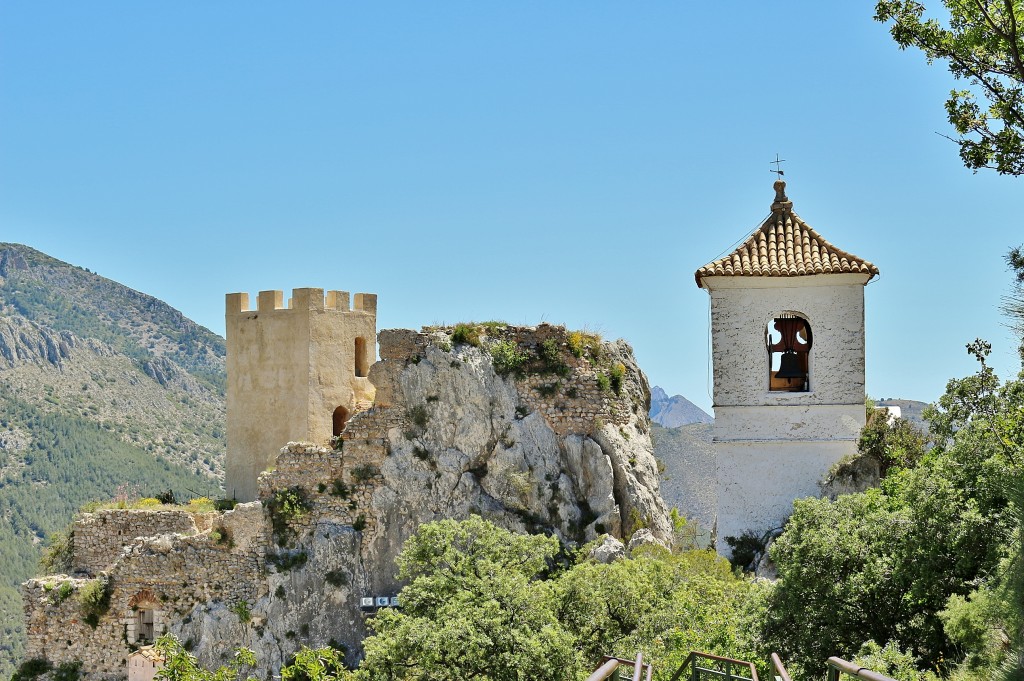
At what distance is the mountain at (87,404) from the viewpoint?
83312 millimetres

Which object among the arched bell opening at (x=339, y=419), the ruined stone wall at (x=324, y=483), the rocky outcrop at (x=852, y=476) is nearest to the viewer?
the rocky outcrop at (x=852, y=476)

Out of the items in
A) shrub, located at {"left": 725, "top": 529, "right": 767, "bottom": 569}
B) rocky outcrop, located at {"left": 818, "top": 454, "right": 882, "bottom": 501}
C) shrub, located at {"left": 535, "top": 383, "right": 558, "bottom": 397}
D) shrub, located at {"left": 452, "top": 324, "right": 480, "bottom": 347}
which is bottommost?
shrub, located at {"left": 725, "top": 529, "right": 767, "bottom": 569}

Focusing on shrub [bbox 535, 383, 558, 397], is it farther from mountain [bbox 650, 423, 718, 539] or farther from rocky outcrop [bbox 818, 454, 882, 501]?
rocky outcrop [bbox 818, 454, 882, 501]

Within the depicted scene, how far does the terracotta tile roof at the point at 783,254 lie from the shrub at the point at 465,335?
9059mm

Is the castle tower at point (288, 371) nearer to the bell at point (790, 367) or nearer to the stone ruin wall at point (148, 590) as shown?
the stone ruin wall at point (148, 590)

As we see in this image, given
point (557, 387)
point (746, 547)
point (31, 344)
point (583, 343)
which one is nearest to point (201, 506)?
point (557, 387)

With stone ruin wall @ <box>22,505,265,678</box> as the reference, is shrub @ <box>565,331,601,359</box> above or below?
above

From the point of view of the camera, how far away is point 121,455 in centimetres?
8831

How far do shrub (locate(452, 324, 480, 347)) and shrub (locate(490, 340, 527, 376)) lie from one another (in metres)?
0.44

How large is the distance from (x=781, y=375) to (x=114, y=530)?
1626 cm

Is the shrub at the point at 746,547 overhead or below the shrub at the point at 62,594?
overhead

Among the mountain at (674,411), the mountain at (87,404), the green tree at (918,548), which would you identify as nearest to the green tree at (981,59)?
the green tree at (918,548)

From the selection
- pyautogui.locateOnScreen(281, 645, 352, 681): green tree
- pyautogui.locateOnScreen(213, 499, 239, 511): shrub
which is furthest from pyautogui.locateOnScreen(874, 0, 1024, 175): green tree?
pyautogui.locateOnScreen(213, 499, 239, 511): shrub

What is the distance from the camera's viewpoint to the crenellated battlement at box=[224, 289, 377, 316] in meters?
34.0
